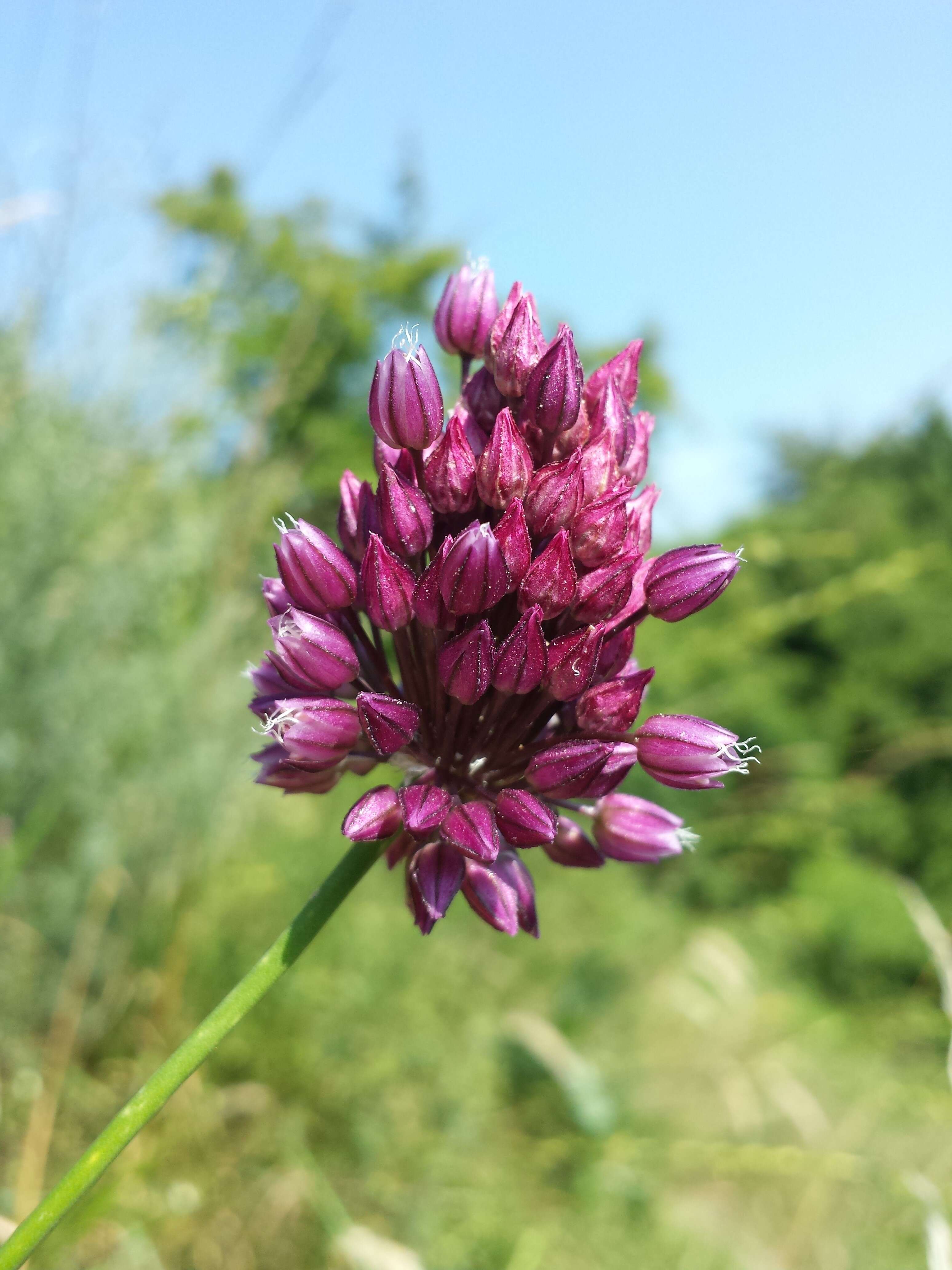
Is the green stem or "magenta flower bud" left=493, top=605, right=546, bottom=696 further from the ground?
"magenta flower bud" left=493, top=605, right=546, bottom=696

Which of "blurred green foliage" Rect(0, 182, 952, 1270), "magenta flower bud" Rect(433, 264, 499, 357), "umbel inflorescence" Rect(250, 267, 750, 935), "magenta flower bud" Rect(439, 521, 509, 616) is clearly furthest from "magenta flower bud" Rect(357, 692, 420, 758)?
"blurred green foliage" Rect(0, 182, 952, 1270)

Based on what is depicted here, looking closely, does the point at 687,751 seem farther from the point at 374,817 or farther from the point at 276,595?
the point at 276,595

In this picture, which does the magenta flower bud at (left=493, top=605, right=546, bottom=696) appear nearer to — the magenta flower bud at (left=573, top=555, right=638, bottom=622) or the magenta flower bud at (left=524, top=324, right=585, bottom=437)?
the magenta flower bud at (left=573, top=555, right=638, bottom=622)

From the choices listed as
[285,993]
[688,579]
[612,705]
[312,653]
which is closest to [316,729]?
[312,653]

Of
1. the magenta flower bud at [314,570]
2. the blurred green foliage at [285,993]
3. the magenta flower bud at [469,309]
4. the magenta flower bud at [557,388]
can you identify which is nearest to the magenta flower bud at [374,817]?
the magenta flower bud at [314,570]

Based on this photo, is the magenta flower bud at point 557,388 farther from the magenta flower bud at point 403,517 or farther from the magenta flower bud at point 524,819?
the magenta flower bud at point 524,819
